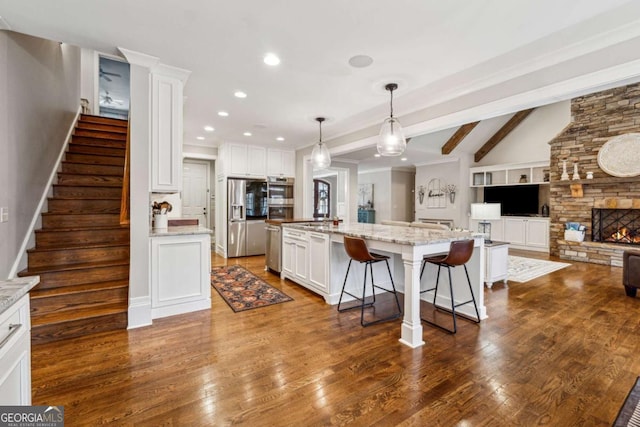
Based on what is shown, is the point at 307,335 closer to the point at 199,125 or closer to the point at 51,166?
the point at 51,166

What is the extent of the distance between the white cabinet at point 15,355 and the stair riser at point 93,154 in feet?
12.4

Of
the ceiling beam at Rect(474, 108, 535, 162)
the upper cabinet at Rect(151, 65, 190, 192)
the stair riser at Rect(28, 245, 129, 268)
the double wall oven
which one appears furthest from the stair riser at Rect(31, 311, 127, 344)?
the ceiling beam at Rect(474, 108, 535, 162)

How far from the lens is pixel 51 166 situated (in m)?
3.68

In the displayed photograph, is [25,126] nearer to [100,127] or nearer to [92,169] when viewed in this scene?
[92,169]

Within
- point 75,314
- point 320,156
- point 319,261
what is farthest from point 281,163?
point 75,314

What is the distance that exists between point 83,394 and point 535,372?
3051 millimetres

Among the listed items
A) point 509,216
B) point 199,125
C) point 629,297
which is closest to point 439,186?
point 509,216

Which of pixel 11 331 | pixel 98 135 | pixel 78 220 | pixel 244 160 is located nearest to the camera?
pixel 11 331

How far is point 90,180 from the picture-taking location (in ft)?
13.0

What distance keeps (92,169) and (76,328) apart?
8.13 feet

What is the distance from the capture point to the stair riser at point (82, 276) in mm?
2855

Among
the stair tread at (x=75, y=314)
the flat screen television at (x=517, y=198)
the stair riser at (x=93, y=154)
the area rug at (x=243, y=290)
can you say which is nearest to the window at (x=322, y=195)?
the flat screen television at (x=517, y=198)

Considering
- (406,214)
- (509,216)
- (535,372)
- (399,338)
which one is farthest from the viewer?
(406,214)

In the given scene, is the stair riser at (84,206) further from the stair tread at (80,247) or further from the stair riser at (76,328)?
the stair riser at (76,328)
